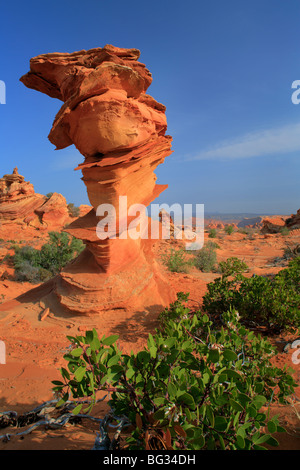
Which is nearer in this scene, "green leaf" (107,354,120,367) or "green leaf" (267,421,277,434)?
"green leaf" (267,421,277,434)

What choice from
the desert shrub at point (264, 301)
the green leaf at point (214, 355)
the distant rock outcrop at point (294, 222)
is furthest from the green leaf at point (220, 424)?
the distant rock outcrop at point (294, 222)

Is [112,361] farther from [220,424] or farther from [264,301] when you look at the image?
[264,301]

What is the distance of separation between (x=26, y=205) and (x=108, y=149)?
1872 cm

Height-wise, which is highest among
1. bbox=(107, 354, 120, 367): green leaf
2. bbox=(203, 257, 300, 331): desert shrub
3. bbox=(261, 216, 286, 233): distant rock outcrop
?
bbox=(261, 216, 286, 233): distant rock outcrop

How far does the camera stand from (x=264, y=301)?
348 cm

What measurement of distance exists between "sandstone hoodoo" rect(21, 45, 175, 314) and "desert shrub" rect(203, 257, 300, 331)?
1248 millimetres

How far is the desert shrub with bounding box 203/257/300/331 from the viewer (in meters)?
3.39

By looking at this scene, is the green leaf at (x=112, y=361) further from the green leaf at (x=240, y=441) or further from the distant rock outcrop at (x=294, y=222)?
the distant rock outcrop at (x=294, y=222)

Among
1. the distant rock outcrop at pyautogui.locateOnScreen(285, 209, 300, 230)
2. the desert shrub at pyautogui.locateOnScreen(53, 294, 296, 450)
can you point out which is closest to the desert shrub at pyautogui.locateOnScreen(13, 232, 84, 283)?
the desert shrub at pyautogui.locateOnScreen(53, 294, 296, 450)

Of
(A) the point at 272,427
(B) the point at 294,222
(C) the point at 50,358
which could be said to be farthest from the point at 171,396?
(B) the point at 294,222

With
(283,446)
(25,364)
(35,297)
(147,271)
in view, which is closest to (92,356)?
(283,446)

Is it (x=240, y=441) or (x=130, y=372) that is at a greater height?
(x=130, y=372)

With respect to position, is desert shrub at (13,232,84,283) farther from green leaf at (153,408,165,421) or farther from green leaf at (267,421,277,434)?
green leaf at (267,421,277,434)
